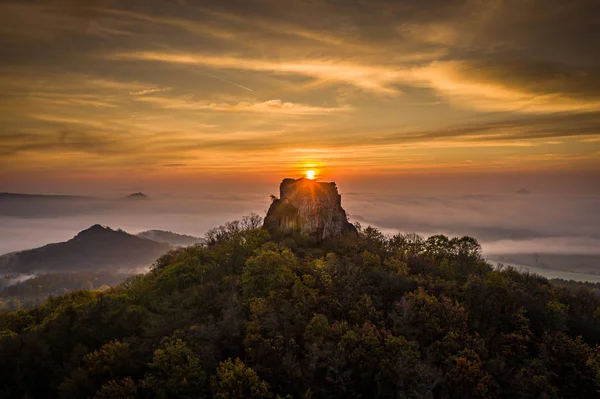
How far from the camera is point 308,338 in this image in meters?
47.2

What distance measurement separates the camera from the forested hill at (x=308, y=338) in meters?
42.0

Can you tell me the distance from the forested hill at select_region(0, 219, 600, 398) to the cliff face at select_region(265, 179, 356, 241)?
52.9ft

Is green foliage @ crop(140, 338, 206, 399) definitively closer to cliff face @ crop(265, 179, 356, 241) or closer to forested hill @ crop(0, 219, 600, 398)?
forested hill @ crop(0, 219, 600, 398)

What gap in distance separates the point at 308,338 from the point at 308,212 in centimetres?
3928

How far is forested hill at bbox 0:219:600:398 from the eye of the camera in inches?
1652

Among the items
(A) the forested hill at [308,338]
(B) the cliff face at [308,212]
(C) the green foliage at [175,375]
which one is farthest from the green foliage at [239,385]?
(B) the cliff face at [308,212]

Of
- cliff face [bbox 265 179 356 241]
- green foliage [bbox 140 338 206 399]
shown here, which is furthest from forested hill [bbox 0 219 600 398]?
cliff face [bbox 265 179 356 241]

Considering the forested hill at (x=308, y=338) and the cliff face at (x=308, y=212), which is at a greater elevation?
the cliff face at (x=308, y=212)

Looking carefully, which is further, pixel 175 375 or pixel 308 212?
pixel 308 212

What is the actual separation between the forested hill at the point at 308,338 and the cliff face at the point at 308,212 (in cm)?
1611

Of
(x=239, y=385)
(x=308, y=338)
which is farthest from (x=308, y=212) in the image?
(x=239, y=385)

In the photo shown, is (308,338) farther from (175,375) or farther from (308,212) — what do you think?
(308,212)

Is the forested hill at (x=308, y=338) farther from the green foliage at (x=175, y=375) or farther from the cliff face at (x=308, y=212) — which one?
the cliff face at (x=308, y=212)

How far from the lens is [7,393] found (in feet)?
152
